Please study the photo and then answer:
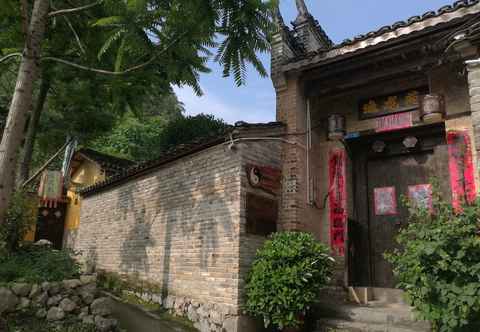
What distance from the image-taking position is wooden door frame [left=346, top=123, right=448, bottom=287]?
24.5 feet

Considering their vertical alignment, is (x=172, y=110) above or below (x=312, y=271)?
above

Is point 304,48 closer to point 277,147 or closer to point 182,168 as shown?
point 277,147

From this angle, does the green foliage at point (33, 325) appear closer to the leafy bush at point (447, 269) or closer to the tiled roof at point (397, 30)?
the leafy bush at point (447, 269)

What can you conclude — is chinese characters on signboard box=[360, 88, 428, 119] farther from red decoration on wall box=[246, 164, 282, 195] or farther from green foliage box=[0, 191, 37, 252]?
green foliage box=[0, 191, 37, 252]

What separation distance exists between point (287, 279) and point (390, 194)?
3.42m

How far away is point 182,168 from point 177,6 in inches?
155

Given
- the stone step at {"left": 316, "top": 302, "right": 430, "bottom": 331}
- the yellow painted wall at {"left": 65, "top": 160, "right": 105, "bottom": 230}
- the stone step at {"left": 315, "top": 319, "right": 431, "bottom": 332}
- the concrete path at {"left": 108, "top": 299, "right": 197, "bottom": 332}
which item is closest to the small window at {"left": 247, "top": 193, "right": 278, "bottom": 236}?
the stone step at {"left": 316, "top": 302, "right": 430, "bottom": 331}

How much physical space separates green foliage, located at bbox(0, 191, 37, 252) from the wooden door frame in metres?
6.93

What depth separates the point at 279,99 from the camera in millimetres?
8219

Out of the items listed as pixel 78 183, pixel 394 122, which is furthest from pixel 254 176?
pixel 78 183

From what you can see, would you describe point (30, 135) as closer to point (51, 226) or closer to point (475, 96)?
point (51, 226)

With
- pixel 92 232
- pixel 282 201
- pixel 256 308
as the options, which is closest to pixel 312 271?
pixel 256 308

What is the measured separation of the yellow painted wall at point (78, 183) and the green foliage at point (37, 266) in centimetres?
942

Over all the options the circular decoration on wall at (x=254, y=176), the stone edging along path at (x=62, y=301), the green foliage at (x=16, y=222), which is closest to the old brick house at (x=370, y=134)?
the circular decoration on wall at (x=254, y=176)
